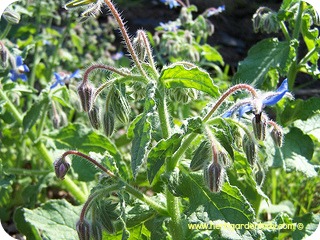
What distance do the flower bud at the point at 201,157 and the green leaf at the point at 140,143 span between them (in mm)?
180

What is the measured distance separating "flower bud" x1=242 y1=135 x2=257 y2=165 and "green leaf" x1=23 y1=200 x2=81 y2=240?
0.74 metres

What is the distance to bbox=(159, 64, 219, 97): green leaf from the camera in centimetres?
170

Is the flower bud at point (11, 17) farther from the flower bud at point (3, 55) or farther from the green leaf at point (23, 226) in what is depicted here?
the green leaf at point (23, 226)

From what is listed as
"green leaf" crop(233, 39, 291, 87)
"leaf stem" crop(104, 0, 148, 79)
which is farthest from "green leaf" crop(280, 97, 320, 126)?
"leaf stem" crop(104, 0, 148, 79)

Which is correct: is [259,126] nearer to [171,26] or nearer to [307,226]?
[307,226]

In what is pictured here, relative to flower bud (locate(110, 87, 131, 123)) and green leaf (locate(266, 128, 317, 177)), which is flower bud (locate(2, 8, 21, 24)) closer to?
flower bud (locate(110, 87, 131, 123))

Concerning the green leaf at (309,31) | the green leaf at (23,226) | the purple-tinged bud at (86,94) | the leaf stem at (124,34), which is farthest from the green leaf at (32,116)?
the green leaf at (309,31)

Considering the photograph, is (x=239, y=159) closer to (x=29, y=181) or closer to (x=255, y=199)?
(x=255, y=199)

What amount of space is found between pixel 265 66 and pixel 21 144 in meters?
1.30

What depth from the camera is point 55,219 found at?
221 centimetres

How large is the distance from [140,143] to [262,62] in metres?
1.10

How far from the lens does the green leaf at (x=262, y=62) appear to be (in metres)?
2.50

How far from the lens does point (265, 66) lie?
2.54 metres

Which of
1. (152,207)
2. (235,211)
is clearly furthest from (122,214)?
(235,211)
